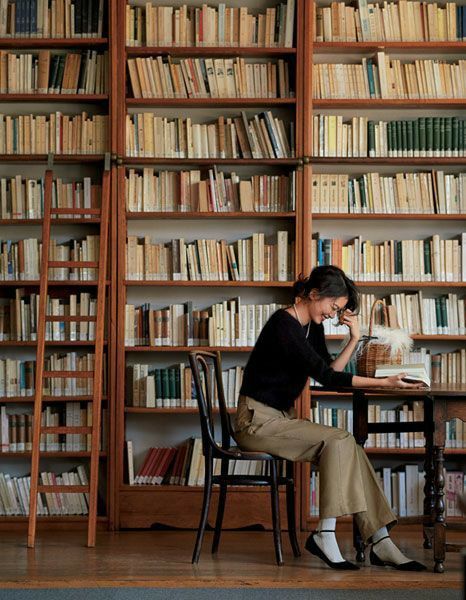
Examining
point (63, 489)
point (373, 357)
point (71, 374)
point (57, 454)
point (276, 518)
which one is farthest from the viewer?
point (57, 454)

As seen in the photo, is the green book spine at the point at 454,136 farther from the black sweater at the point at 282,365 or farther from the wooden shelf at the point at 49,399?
the wooden shelf at the point at 49,399

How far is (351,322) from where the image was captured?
4.67 meters

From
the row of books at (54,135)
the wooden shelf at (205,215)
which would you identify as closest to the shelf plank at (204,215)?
the wooden shelf at (205,215)

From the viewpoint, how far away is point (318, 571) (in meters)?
4.22

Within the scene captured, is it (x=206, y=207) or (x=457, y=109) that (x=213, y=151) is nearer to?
(x=206, y=207)

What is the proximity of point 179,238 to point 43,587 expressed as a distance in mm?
2453

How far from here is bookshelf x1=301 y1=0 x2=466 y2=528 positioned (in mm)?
5621

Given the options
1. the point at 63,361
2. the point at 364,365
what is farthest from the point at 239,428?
the point at 63,361

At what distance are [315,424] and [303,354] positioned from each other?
31 centimetres

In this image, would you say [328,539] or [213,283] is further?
[213,283]

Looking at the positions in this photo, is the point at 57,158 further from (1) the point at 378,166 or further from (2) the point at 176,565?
(2) the point at 176,565

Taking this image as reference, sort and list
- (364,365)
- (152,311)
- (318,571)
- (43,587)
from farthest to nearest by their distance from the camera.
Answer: (152,311) → (364,365) → (318,571) → (43,587)

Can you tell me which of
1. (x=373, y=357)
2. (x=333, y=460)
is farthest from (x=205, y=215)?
(x=333, y=460)

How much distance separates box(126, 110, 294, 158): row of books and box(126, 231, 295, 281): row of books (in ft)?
1.56
